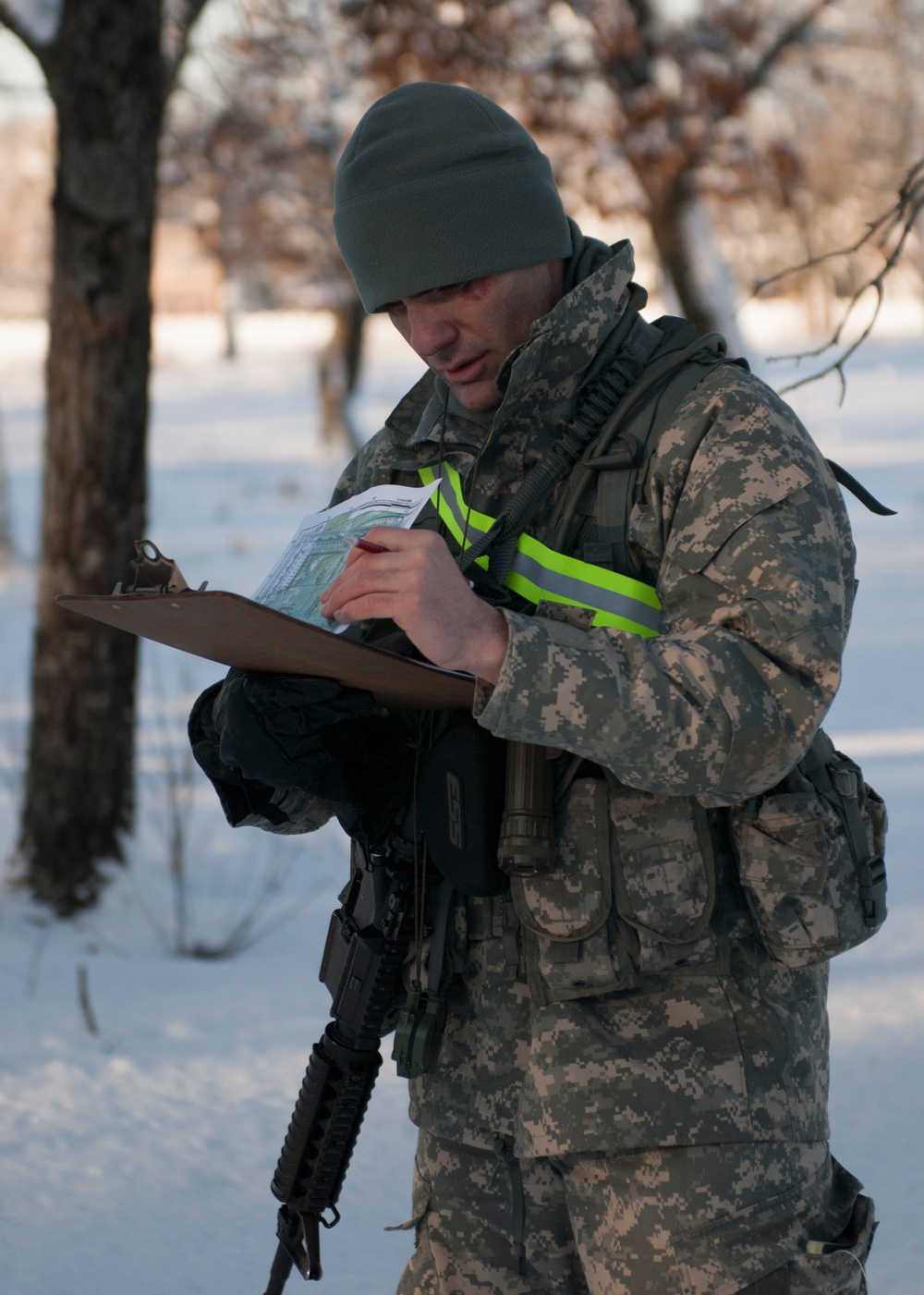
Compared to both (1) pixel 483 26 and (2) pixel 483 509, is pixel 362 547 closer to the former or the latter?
(2) pixel 483 509

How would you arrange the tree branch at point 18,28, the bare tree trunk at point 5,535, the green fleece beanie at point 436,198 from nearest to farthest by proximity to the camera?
1. the green fleece beanie at point 436,198
2. the tree branch at point 18,28
3. the bare tree trunk at point 5,535

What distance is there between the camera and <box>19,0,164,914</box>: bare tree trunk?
4117mm

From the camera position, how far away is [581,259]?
1.72 meters

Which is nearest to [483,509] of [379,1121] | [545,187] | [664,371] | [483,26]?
[664,371]

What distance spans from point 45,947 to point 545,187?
3.17 metres

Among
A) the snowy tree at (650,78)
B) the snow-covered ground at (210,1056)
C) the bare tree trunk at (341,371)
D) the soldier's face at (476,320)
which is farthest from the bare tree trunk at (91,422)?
the bare tree trunk at (341,371)

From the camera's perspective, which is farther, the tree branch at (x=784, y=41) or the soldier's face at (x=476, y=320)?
the tree branch at (x=784, y=41)

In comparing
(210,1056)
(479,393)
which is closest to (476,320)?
(479,393)

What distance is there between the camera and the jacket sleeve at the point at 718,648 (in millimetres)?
1324

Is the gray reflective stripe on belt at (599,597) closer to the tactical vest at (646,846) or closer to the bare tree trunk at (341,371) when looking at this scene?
the tactical vest at (646,846)

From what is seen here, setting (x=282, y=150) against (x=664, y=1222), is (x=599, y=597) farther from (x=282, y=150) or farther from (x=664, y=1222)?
(x=282, y=150)

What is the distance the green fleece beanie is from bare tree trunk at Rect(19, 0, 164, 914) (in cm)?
265

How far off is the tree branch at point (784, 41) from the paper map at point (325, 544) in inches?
376

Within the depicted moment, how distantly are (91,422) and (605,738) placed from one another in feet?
10.5
